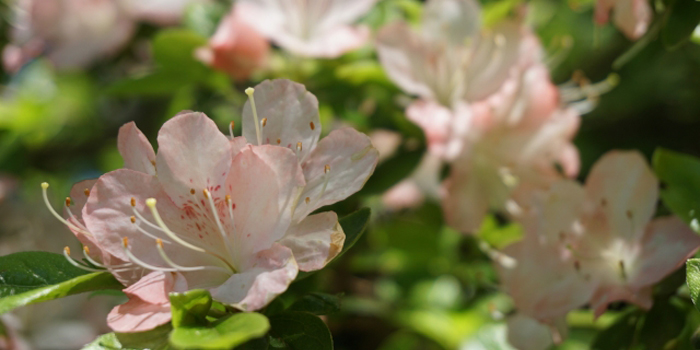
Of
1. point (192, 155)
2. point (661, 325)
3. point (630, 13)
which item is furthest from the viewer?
point (630, 13)

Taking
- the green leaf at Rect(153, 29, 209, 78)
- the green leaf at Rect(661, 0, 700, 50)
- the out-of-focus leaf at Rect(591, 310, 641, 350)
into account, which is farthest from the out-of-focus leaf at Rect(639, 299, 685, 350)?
the green leaf at Rect(153, 29, 209, 78)

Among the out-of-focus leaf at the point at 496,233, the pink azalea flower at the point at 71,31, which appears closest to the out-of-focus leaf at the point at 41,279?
the out-of-focus leaf at the point at 496,233

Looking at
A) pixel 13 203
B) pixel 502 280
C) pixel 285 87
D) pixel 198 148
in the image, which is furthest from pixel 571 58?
pixel 13 203

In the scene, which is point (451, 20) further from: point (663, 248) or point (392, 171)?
point (663, 248)

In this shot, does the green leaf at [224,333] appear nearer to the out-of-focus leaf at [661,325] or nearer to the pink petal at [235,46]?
the out-of-focus leaf at [661,325]

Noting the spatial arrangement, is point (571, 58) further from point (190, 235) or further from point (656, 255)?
point (190, 235)

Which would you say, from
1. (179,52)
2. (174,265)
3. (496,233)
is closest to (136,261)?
(174,265)
